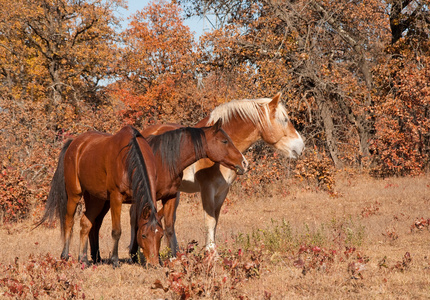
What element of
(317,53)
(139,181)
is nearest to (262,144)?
(317,53)

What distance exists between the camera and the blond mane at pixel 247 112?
668 cm

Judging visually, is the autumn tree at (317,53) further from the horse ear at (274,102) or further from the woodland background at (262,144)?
the horse ear at (274,102)

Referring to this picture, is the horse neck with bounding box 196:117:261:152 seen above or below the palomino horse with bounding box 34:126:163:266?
above

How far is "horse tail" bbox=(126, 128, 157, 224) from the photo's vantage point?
198 inches

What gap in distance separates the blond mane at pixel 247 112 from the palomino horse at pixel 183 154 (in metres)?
0.66

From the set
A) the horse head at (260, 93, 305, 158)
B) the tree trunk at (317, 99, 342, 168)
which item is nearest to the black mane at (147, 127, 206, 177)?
the horse head at (260, 93, 305, 158)

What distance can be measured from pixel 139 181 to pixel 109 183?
2.15ft

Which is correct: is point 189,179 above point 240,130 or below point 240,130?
below

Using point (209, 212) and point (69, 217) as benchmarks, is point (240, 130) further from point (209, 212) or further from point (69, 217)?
point (69, 217)

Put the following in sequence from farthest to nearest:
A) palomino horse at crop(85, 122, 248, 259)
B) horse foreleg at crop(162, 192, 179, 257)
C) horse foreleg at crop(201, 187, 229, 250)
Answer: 1. horse foreleg at crop(201, 187, 229, 250)
2. horse foreleg at crop(162, 192, 179, 257)
3. palomino horse at crop(85, 122, 248, 259)

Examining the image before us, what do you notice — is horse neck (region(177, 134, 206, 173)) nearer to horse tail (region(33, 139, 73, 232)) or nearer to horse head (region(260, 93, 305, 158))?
horse head (region(260, 93, 305, 158))

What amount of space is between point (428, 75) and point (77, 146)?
12.8m

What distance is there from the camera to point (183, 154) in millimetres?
5922

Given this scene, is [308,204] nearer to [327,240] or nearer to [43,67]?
[327,240]
